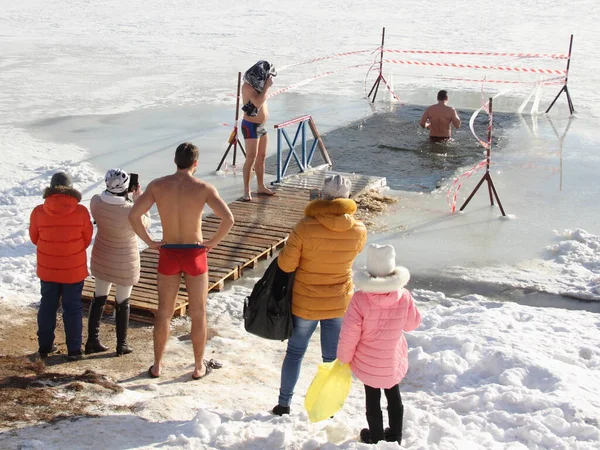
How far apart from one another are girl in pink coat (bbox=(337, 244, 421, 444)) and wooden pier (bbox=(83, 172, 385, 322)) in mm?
2626

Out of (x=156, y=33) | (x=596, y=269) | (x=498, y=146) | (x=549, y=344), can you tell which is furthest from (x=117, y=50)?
(x=549, y=344)

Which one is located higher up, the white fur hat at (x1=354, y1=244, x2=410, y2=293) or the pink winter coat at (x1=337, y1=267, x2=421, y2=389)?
the white fur hat at (x1=354, y1=244, x2=410, y2=293)

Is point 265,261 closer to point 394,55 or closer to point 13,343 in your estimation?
point 13,343

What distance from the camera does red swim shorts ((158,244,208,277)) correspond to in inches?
201

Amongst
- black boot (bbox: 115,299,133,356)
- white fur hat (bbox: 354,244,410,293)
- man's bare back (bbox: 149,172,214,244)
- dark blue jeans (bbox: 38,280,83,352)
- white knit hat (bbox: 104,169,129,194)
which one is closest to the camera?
white fur hat (bbox: 354,244,410,293)

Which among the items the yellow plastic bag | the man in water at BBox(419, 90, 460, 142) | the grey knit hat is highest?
the grey knit hat

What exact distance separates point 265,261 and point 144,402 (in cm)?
367

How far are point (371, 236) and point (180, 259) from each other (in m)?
4.27

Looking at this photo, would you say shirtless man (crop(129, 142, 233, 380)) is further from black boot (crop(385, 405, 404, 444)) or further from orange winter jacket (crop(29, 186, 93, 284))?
black boot (crop(385, 405, 404, 444))

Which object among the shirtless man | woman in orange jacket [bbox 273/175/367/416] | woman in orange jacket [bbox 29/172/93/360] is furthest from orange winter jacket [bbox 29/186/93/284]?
woman in orange jacket [bbox 273/175/367/416]

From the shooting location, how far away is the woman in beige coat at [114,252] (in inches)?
215

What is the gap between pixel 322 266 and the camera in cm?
464

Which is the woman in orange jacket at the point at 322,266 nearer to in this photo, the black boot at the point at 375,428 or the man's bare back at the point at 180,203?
the black boot at the point at 375,428

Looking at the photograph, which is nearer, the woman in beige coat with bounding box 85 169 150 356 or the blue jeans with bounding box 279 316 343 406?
the blue jeans with bounding box 279 316 343 406
